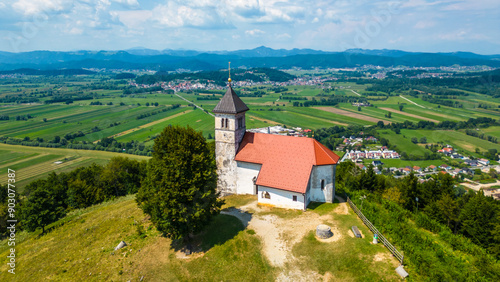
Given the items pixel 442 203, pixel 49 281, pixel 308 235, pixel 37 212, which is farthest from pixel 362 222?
pixel 37 212

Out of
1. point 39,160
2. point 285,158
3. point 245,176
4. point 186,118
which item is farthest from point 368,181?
point 186,118

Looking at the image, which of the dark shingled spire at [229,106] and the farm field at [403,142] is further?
the farm field at [403,142]

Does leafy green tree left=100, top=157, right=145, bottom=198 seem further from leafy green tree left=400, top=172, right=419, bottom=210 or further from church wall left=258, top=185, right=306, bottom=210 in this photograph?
leafy green tree left=400, top=172, right=419, bottom=210

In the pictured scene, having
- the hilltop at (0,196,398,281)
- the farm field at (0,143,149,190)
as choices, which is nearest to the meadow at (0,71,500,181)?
the farm field at (0,143,149,190)

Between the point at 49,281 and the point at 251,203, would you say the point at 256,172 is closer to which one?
the point at 251,203

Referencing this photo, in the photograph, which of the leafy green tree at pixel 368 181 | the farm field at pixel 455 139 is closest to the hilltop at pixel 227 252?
the leafy green tree at pixel 368 181

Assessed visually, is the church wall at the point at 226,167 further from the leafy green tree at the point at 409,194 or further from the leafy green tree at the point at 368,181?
the leafy green tree at the point at 409,194

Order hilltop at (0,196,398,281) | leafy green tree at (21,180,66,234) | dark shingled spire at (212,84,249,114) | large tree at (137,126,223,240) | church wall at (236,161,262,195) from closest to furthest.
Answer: hilltop at (0,196,398,281) < large tree at (137,126,223,240) < leafy green tree at (21,180,66,234) < dark shingled spire at (212,84,249,114) < church wall at (236,161,262,195)

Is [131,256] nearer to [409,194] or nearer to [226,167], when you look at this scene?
[226,167]
